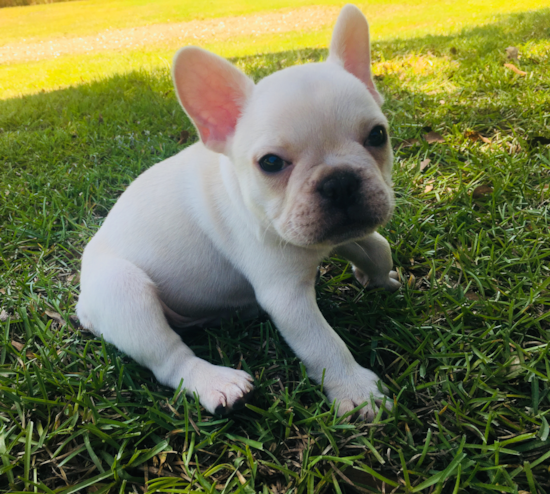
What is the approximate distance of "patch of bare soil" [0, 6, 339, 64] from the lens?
20.4m

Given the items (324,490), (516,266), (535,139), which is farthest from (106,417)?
(535,139)

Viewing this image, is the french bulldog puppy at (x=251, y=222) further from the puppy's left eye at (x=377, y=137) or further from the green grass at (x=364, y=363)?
the green grass at (x=364, y=363)

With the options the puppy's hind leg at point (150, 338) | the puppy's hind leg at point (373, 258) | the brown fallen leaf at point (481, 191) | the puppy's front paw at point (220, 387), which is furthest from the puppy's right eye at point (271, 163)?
the brown fallen leaf at point (481, 191)

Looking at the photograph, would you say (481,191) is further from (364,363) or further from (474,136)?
(364,363)

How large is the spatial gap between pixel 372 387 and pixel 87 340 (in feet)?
7.12

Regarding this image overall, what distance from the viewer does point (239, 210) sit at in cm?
300

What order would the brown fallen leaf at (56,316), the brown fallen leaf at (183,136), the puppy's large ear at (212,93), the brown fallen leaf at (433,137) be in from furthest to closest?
the brown fallen leaf at (183,136) < the brown fallen leaf at (433,137) < the brown fallen leaf at (56,316) < the puppy's large ear at (212,93)

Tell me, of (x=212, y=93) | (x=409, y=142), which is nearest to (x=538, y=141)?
(x=409, y=142)

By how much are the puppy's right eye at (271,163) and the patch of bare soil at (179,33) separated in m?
18.0

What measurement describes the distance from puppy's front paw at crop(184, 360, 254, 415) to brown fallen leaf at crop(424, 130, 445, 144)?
403 cm

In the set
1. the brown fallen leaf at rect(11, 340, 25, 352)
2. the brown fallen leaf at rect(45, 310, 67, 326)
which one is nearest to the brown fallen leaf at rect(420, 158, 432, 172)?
the brown fallen leaf at rect(45, 310, 67, 326)

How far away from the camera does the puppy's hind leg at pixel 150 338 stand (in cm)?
265

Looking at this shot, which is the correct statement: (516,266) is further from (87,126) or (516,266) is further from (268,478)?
(87,126)

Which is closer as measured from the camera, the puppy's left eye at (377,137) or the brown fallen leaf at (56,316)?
the puppy's left eye at (377,137)
